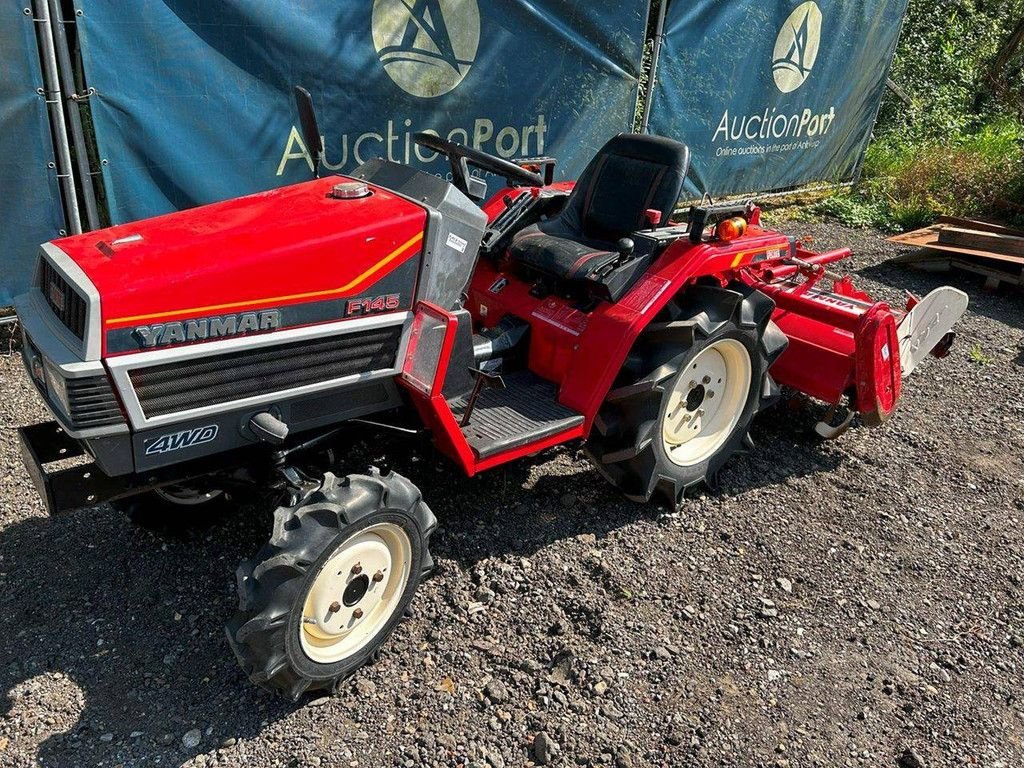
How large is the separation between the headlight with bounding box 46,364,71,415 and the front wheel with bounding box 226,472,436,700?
62 cm

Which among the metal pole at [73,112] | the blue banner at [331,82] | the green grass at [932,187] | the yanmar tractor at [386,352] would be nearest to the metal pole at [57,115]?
the metal pole at [73,112]

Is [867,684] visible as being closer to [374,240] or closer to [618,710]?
[618,710]

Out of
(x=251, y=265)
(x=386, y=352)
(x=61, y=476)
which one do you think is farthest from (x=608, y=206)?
(x=61, y=476)

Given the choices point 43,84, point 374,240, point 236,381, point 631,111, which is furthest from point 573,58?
point 236,381

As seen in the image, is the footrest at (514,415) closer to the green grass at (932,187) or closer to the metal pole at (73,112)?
the metal pole at (73,112)

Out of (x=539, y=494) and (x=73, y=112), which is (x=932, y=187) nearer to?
(x=539, y=494)

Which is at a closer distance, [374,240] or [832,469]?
[374,240]

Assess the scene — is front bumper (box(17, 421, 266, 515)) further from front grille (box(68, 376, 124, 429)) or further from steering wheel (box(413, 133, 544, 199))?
steering wheel (box(413, 133, 544, 199))

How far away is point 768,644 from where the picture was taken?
282cm

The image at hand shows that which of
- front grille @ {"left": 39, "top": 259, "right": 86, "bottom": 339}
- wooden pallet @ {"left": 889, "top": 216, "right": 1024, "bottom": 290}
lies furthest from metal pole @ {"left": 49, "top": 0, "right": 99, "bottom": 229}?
wooden pallet @ {"left": 889, "top": 216, "right": 1024, "bottom": 290}

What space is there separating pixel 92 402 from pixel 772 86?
683 cm

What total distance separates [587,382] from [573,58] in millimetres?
3574

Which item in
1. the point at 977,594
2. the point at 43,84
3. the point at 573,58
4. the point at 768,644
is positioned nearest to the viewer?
the point at 768,644

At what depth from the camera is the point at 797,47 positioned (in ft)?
24.5
